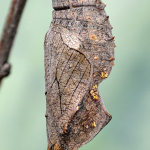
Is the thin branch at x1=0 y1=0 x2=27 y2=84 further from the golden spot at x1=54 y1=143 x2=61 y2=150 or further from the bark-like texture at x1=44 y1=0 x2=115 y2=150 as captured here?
the golden spot at x1=54 y1=143 x2=61 y2=150

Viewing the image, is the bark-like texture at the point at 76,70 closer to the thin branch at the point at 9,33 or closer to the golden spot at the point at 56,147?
the golden spot at the point at 56,147

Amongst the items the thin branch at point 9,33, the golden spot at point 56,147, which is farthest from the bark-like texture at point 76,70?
the thin branch at point 9,33

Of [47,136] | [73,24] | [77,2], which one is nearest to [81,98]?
[47,136]

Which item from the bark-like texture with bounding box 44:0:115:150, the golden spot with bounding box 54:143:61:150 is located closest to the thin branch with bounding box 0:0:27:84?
the bark-like texture with bounding box 44:0:115:150

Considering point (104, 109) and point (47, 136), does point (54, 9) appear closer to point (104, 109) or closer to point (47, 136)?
point (104, 109)

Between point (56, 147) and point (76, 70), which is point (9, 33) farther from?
point (56, 147)

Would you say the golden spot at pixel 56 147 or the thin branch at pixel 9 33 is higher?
the thin branch at pixel 9 33
